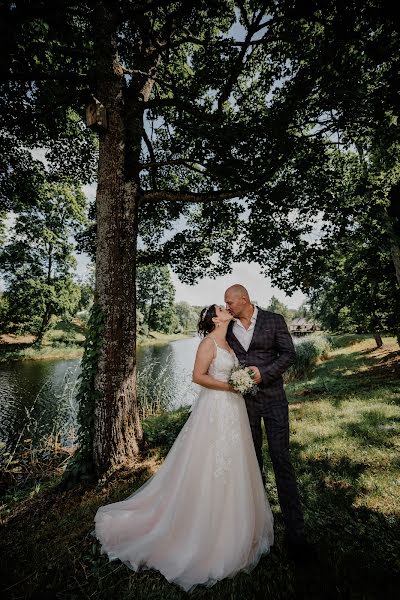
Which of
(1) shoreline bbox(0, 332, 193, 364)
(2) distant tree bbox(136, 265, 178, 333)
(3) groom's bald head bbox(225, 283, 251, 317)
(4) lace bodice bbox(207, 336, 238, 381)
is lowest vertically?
(4) lace bodice bbox(207, 336, 238, 381)

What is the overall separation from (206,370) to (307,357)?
67.0 feet

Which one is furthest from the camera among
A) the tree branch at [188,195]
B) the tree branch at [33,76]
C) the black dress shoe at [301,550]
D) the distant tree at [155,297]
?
the distant tree at [155,297]

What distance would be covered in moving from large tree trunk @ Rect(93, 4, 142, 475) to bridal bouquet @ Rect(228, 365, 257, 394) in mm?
2420

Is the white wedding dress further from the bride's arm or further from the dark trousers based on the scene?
the dark trousers

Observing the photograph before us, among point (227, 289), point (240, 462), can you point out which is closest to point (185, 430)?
point (240, 462)

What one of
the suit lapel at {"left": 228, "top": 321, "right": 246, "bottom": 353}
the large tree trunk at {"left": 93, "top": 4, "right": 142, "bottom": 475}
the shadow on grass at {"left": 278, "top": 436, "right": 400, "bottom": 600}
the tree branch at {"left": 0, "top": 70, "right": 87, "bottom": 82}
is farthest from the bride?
the tree branch at {"left": 0, "top": 70, "right": 87, "bottom": 82}

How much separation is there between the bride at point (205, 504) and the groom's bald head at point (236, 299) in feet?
→ 0.40

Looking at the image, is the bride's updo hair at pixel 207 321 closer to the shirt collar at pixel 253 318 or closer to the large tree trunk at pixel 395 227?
the shirt collar at pixel 253 318

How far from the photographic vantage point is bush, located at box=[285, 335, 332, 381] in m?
19.0

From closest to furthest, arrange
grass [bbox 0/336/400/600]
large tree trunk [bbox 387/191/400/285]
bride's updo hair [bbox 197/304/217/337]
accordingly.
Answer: grass [bbox 0/336/400/600]
bride's updo hair [bbox 197/304/217/337]
large tree trunk [bbox 387/191/400/285]

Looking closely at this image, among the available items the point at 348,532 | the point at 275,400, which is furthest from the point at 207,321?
the point at 348,532

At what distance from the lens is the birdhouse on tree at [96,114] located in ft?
15.7

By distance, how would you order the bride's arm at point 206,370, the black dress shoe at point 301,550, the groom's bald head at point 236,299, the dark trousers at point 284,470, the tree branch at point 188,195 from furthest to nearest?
1. the tree branch at point 188,195
2. the groom's bald head at point 236,299
3. the bride's arm at point 206,370
4. the dark trousers at point 284,470
5. the black dress shoe at point 301,550

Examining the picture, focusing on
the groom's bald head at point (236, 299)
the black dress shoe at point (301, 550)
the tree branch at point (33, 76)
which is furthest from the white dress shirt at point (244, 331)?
the tree branch at point (33, 76)
